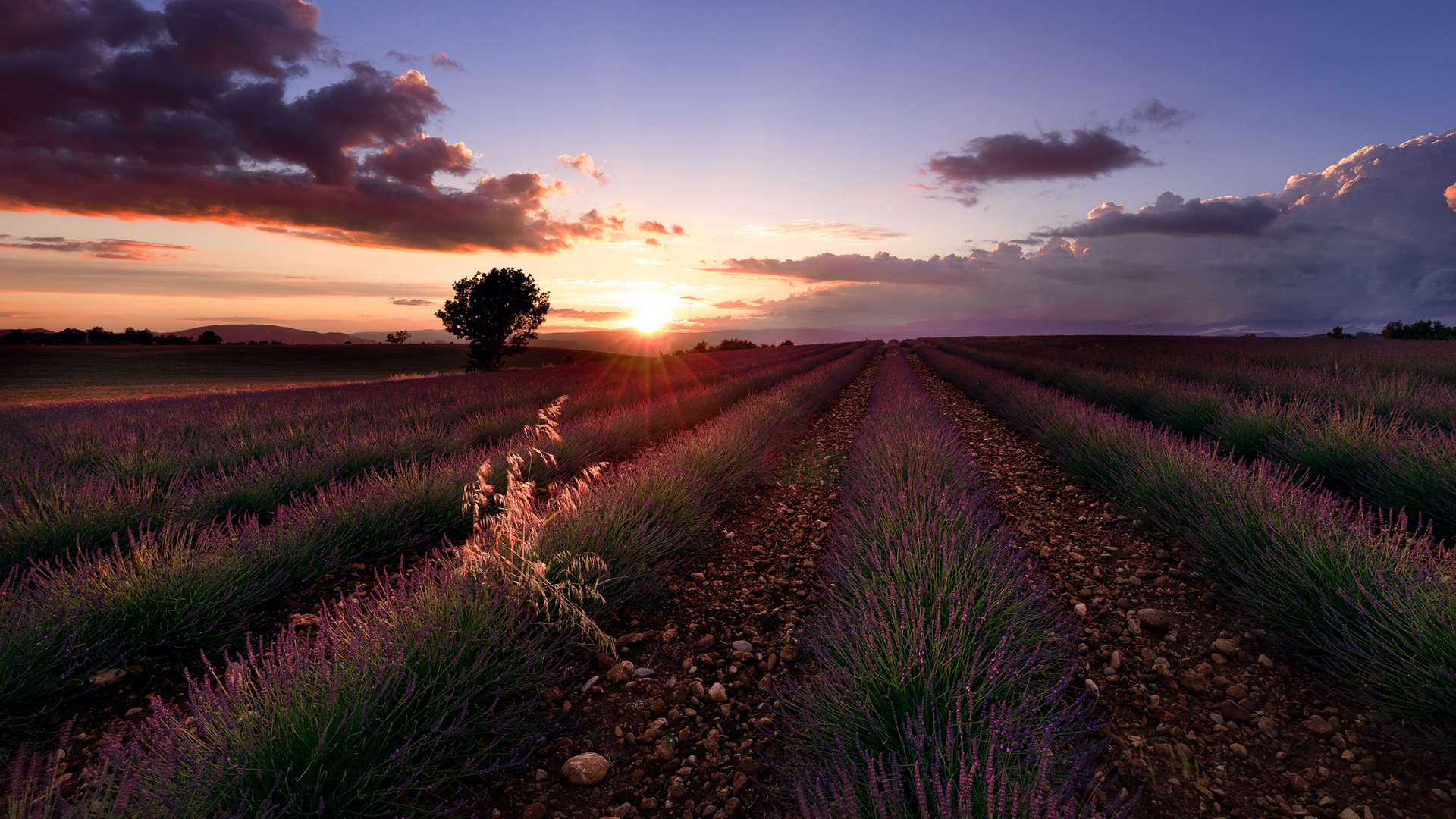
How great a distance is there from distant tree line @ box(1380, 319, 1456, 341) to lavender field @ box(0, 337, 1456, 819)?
47.0m

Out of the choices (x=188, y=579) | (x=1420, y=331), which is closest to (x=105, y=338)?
(x=188, y=579)

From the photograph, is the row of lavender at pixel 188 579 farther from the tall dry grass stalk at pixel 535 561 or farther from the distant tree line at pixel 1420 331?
the distant tree line at pixel 1420 331

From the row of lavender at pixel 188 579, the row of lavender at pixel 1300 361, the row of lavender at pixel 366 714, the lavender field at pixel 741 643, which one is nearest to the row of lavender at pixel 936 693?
the lavender field at pixel 741 643

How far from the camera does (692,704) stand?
2561 millimetres

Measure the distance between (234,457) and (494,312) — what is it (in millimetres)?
30150

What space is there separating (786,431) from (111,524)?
736 cm

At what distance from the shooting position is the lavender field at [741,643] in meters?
1.78

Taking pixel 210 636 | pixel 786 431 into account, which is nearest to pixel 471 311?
pixel 786 431

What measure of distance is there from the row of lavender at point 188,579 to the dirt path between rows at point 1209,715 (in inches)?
111

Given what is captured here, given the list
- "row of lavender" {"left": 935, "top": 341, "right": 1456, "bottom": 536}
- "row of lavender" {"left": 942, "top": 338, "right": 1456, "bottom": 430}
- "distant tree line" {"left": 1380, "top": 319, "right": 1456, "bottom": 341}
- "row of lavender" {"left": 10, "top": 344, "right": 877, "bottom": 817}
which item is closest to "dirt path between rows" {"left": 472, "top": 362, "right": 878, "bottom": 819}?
"row of lavender" {"left": 10, "top": 344, "right": 877, "bottom": 817}

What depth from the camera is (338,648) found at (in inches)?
82.4

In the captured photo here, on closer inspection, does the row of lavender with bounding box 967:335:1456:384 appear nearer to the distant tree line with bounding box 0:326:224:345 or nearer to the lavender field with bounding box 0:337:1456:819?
the lavender field with bounding box 0:337:1456:819

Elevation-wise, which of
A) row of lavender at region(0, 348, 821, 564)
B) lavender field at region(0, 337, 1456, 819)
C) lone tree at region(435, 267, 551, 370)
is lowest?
lavender field at region(0, 337, 1456, 819)

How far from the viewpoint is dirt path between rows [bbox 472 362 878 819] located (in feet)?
6.66
